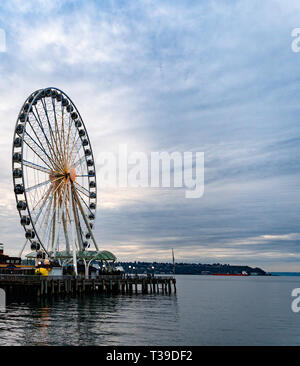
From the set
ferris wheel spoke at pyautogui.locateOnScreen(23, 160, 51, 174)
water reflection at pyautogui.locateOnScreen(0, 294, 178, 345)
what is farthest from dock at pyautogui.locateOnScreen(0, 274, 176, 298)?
ferris wheel spoke at pyautogui.locateOnScreen(23, 160, 51, 174)

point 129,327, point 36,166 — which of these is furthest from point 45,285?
point 129,327

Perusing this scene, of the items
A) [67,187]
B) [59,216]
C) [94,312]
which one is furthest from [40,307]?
[67,187]

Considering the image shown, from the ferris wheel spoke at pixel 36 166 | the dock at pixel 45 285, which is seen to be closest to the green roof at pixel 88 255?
the dock at pixel 45 285

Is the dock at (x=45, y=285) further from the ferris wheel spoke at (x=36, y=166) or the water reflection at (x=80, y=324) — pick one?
the ferris wheel spoke at (x=36, y=166)

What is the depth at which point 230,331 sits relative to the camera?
36.8 meters

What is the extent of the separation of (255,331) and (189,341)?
10146 millimetres

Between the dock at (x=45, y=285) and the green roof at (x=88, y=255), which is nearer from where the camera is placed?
the dock at (x=45, y=285)

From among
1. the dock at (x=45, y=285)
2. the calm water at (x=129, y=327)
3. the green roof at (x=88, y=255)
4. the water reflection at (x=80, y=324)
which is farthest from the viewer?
the green roof at (x=88, y=255)

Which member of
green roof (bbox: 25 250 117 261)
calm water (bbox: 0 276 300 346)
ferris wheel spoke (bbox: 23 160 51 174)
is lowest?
calm water (bbox: 0 276 300 346)

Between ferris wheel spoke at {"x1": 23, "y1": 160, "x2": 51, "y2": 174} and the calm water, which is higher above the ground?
ferris wheel spoke at {"x1": 23, "y1": 160, "x2": 51, "y2": 174}

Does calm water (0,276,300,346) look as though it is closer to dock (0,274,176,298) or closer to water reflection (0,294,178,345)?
water reflection (0,294,178,345)

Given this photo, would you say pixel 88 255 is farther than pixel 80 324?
Yes

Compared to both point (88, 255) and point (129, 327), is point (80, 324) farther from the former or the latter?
point (88, 255)
